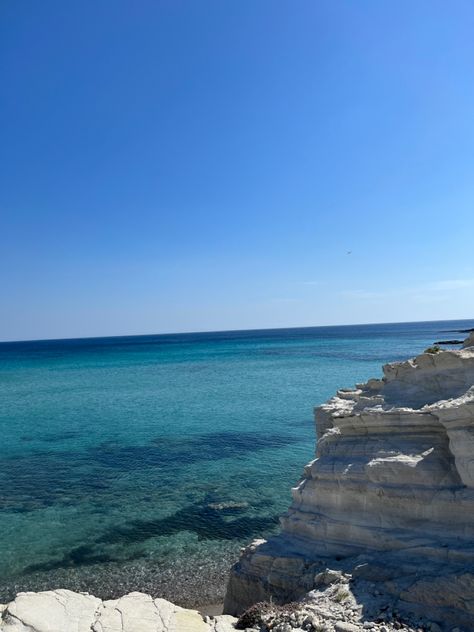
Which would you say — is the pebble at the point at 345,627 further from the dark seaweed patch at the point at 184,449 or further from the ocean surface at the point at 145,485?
the dark seaweed patch at the point at 184,449

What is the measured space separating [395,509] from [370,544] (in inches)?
34.1

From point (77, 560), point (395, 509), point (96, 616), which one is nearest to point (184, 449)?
point (77, 560)

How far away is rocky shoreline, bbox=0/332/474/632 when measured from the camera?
7.79 m

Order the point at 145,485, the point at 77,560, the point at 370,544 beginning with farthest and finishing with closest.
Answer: the point at 145,485 < the point at 77,560 < the point at 370,544

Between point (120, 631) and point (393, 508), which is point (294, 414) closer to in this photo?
point (393, 508)

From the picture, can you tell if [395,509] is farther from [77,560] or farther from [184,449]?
[184,449]

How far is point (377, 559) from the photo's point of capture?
901 cm

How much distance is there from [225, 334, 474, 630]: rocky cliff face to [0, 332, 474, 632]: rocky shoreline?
0.02 metres

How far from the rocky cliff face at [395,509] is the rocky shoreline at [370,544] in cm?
2

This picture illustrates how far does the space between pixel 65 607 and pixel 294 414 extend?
27606mm

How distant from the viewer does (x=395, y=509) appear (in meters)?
9.50

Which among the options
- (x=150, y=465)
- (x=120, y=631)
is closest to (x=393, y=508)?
(x=120, y=631)

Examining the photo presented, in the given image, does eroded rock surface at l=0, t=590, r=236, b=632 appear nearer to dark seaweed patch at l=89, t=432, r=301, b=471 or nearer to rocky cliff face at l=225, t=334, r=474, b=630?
rocky cliff face at l=225, t=334, r=474, b=630

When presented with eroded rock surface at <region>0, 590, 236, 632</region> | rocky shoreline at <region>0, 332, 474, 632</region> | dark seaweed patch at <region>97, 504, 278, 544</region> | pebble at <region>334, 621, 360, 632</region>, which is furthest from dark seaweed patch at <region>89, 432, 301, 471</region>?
pebble at <region>334, 621, 360, 632</region>
